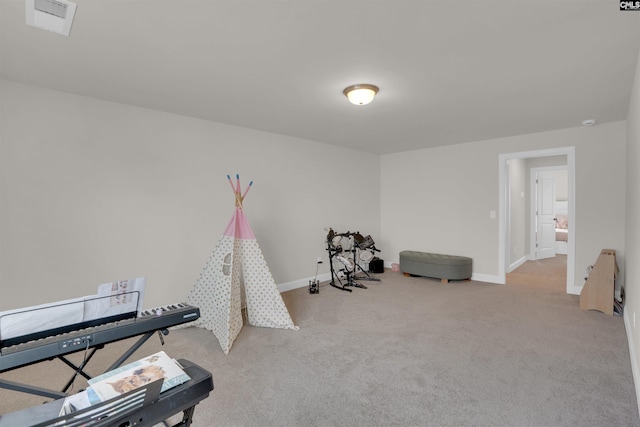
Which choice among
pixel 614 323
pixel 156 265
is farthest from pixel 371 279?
pixel 156 265

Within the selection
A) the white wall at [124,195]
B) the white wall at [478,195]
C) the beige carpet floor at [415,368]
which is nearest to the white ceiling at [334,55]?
the white wall at [124,195]

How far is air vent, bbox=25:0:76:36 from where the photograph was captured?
1.67 m

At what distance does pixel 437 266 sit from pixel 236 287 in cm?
351

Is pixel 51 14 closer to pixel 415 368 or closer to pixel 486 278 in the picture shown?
pixel 415 368

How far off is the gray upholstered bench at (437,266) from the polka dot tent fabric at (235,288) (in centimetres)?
291

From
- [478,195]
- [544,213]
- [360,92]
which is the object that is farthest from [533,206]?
[360,92]

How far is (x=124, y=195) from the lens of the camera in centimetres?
324

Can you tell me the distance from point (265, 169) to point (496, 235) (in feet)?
12.7

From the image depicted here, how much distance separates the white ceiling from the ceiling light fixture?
0.07 m

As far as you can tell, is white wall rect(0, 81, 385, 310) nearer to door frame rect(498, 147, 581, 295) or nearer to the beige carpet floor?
the beige carpet floor

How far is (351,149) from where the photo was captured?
19.1ft

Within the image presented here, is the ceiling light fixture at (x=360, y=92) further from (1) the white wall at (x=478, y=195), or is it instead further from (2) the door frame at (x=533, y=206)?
(2) the door frame at (x=533, y=206)

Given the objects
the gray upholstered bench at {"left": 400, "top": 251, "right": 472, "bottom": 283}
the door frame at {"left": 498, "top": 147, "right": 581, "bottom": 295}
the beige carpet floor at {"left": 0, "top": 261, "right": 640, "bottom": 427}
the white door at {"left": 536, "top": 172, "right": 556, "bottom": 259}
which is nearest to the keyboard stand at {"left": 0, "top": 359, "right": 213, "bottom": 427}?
the beige carpet floor at {"left": 0, "top": 261, "right": 640, "bottom": 427}

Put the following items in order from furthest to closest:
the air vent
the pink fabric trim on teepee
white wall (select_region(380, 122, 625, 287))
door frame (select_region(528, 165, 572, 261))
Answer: door frame (select_region(528, 165, 572, 261)), white wall (select_region(380, 122, 625, 287)), the pink fabric trim on teepee, the air vent
